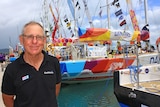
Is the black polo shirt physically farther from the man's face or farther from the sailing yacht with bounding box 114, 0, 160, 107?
the sailing yacht with bounding box 114, 0, 160, 107

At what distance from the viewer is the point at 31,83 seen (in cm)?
242

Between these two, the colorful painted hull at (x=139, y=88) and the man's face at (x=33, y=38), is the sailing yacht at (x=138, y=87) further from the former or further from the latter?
the man's face at (x=33, y=38)

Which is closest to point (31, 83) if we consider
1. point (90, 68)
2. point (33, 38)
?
point (33, 38)

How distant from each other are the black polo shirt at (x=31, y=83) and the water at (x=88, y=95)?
30.7ft

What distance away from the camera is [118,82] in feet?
25.6

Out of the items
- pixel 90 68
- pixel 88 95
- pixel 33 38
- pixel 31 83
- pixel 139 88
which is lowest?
pixel 88 95

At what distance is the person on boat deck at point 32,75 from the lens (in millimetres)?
2434

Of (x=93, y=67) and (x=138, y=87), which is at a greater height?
(x=138, y=87)

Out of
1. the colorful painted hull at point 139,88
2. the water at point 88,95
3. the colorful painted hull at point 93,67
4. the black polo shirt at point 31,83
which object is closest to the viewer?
the black polo shirt at point 31,83

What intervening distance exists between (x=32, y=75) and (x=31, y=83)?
70mm

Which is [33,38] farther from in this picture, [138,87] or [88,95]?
[88,95]

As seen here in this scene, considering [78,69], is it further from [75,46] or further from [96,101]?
[96,101]

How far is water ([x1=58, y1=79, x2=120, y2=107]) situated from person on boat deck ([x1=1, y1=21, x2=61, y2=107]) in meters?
9.36

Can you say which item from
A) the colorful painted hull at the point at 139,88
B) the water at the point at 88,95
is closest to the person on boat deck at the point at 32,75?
the colorful painted hull at the point at 139,88
